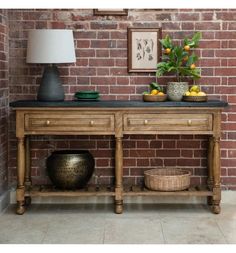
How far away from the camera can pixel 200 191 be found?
4.42 meters

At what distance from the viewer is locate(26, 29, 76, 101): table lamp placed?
425 cm

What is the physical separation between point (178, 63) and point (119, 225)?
160 cm

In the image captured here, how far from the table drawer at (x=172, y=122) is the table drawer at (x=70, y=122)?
0.27 m

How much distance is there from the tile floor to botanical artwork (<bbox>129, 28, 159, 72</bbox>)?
137 cm

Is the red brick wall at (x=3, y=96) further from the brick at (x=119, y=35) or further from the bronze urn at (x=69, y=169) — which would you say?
the brick at (x=119, y=35)

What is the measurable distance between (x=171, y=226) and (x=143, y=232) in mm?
310

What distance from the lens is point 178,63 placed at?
4.50 metres

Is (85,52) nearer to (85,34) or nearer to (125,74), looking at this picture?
(85,34)

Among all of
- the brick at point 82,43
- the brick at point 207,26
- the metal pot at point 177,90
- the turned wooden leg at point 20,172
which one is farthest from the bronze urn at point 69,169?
the brick at point 207,26

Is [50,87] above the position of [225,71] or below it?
below

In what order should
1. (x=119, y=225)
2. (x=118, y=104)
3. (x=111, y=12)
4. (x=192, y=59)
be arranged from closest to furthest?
1. (x=119, y=225)
2. (x=118, y=104)
3. (x=192, y=59)
4. (x=111, y=12)

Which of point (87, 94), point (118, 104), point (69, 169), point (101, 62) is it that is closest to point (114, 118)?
point (118, 104)

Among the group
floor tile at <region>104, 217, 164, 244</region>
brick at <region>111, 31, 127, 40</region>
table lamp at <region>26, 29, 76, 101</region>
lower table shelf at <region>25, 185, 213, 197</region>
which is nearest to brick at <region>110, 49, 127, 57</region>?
brick at <region>111, 31, 127, 40</region>
